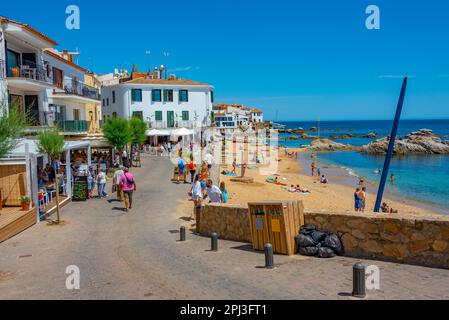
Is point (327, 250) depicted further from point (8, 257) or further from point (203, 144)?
point (203, 144)

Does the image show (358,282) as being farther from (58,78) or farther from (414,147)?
(414,147)

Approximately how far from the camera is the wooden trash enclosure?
1055 centimetres

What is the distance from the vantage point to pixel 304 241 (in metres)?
10.5

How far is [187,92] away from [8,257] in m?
44.1

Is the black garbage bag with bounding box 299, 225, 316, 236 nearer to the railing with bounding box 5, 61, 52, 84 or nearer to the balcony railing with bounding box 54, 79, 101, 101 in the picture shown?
the railing with bounding box 5, 61, 52, 84

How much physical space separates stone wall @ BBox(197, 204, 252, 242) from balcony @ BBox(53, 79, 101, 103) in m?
20.8

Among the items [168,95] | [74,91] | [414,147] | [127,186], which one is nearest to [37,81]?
[74,91]

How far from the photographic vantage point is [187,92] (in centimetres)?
5416

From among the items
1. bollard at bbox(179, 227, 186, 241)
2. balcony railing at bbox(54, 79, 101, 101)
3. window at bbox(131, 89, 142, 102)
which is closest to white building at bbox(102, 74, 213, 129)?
window at bbox(131, 89, 142, 102)

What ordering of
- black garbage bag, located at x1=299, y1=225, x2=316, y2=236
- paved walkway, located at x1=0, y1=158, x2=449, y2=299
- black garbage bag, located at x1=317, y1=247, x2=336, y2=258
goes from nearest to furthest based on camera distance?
paved walkway, located at x1=0, y1=158, x2=449, y2=299 < black garbage bag, located at x1=317, y1=247, x2=336, y2=258 < black garbage bag, located at x1=299, y1=225, x2=316, y2=236

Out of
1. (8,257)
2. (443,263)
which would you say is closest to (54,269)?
(8,257)

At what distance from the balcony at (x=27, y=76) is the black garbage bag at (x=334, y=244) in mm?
20308

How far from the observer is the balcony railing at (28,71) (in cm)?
2422

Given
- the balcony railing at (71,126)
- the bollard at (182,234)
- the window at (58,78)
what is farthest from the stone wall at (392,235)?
the window at (58,78)
